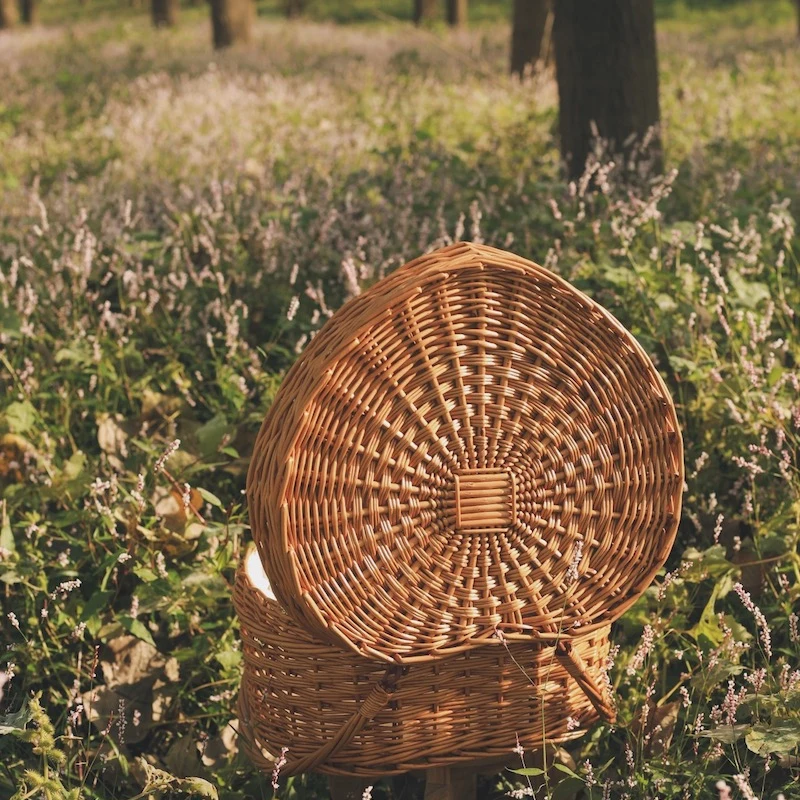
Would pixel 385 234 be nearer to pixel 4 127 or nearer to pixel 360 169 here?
pixel 360 169

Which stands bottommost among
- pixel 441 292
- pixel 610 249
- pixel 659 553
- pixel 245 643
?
pixel 245 643

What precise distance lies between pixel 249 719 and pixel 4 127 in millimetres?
7079

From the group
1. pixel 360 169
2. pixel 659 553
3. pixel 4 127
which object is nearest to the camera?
pixel 659 553

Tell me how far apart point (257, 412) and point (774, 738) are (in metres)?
2.01

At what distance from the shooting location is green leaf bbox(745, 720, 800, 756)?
2.36 meters

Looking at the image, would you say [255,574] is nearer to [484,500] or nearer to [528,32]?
[484,500]

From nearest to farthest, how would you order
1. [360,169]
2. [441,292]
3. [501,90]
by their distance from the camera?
[441,292], [360,169], [501,90]

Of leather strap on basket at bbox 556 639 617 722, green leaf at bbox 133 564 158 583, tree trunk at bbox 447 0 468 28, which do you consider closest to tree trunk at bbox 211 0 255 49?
tree trunk at bbox 447 0 468 28

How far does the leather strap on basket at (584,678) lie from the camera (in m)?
2.53

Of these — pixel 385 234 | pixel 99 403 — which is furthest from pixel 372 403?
pixel 385 234

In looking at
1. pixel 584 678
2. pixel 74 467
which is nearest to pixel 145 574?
pixel 74 467

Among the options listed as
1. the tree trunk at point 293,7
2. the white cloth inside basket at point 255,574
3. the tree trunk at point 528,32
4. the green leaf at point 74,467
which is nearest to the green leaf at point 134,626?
the white cloth inside basket at point 255,574

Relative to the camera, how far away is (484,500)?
2428mm

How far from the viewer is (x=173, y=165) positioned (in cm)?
644
